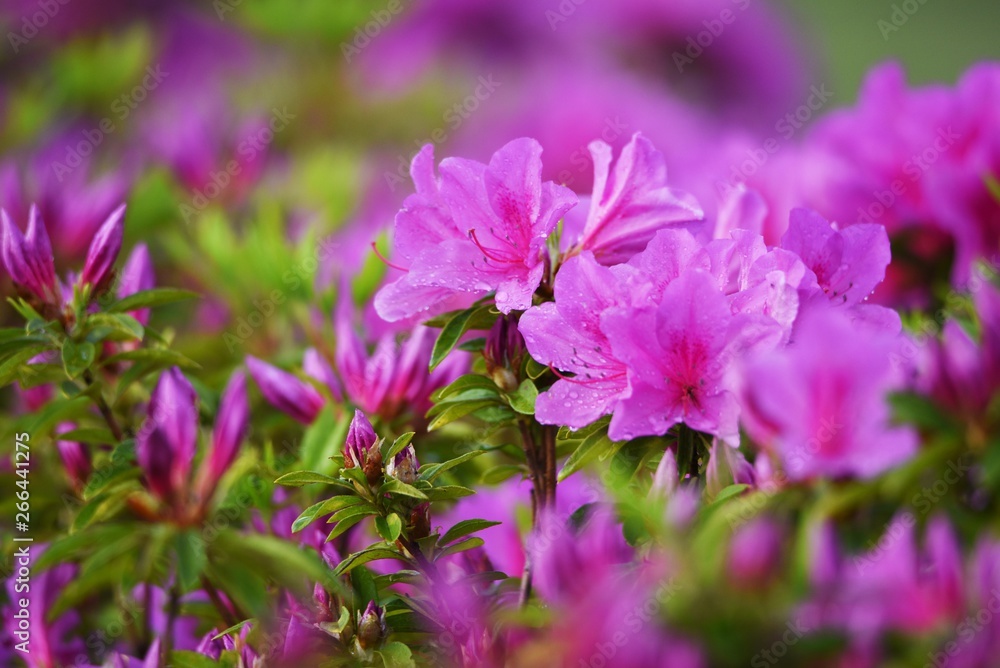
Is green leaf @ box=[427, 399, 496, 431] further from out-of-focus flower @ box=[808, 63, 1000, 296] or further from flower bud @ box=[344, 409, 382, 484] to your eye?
out-of-focus flower @ box=[808, 63, 1000, 296]

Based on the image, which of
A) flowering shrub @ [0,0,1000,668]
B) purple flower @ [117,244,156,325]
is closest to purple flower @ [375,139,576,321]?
flowering shrub @ [0,0,1000,668]

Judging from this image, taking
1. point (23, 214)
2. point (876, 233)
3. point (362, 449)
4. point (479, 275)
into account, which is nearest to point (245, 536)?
point (362, 449)

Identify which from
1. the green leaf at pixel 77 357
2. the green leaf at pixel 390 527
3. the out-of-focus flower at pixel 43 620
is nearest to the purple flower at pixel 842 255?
→ the green leaf at pixel 390 527

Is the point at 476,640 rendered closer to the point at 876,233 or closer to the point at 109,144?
the point at 876,233

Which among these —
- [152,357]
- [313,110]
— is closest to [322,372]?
[152,357]

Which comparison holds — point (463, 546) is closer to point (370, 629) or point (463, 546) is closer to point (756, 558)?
point (370, 629)

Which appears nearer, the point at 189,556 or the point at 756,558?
the point at 756,558
